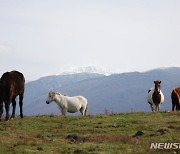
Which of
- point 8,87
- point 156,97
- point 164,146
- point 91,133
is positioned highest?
point 156,97

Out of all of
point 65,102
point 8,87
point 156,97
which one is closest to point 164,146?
point 8,87

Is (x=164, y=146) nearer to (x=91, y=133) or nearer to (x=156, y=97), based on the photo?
(x=91, y=133)

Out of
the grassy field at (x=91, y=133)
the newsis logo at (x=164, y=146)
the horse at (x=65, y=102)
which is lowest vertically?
the newsis logo at (x=164, y=146)

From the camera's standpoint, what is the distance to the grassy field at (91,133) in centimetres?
1859

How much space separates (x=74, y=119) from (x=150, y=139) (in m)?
8.22

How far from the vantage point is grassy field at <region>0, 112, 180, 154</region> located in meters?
18.6

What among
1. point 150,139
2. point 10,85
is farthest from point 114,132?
point 10,85

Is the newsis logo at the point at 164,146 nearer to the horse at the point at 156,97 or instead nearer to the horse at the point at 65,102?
the horse at the point at 156,97

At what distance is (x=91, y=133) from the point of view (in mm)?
22859

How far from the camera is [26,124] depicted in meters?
25.2

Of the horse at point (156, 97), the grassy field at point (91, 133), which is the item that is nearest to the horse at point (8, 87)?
the grassy field at point (91, 133)

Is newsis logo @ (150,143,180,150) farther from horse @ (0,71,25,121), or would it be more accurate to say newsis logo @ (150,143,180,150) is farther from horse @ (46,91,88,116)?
horse @ (46,91,88,116)

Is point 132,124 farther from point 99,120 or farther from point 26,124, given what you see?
point 26,124

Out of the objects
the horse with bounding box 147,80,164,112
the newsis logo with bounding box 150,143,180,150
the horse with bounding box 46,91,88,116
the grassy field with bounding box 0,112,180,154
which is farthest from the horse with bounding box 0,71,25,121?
the newsis logo with bounding box 150,143,180,150
